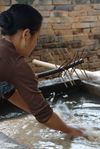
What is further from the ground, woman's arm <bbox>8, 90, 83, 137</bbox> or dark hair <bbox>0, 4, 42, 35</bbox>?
dark hair <bbox>0, 4, 42, 35</bbox>

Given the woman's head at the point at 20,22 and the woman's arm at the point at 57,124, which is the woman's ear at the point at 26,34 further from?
the woman's arm at the point at 57,124

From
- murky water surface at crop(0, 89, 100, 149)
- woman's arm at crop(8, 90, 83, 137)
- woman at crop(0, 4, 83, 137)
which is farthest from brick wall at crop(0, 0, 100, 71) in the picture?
woman at crop(0, 4, 83, 137)

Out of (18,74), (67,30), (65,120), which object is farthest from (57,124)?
(67,30)

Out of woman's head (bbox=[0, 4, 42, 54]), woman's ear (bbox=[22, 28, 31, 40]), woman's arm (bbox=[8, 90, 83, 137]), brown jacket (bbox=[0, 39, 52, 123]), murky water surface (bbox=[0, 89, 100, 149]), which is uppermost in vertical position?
woman's head (bbox=[0, 4, 42, 54])

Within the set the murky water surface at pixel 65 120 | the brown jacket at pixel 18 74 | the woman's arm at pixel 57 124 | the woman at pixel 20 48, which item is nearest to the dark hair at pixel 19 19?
the woman at pixel 20 48

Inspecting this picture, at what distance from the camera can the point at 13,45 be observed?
2098 mm

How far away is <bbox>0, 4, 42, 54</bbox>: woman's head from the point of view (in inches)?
79.3

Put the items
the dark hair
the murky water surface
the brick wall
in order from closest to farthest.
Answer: the dark hair → the murky water surface → the brick wall

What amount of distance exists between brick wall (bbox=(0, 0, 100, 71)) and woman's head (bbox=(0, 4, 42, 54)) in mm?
4836

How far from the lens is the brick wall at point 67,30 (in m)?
7.02

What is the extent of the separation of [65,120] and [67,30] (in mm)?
3973

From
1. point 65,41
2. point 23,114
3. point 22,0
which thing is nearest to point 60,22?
point 65,41

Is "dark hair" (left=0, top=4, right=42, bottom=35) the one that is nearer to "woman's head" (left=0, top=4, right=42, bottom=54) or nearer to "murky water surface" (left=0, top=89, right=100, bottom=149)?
"woman's head" (left=0, top=4, right=42, bottom=54)

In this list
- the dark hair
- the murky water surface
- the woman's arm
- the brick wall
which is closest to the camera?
the dark hair
